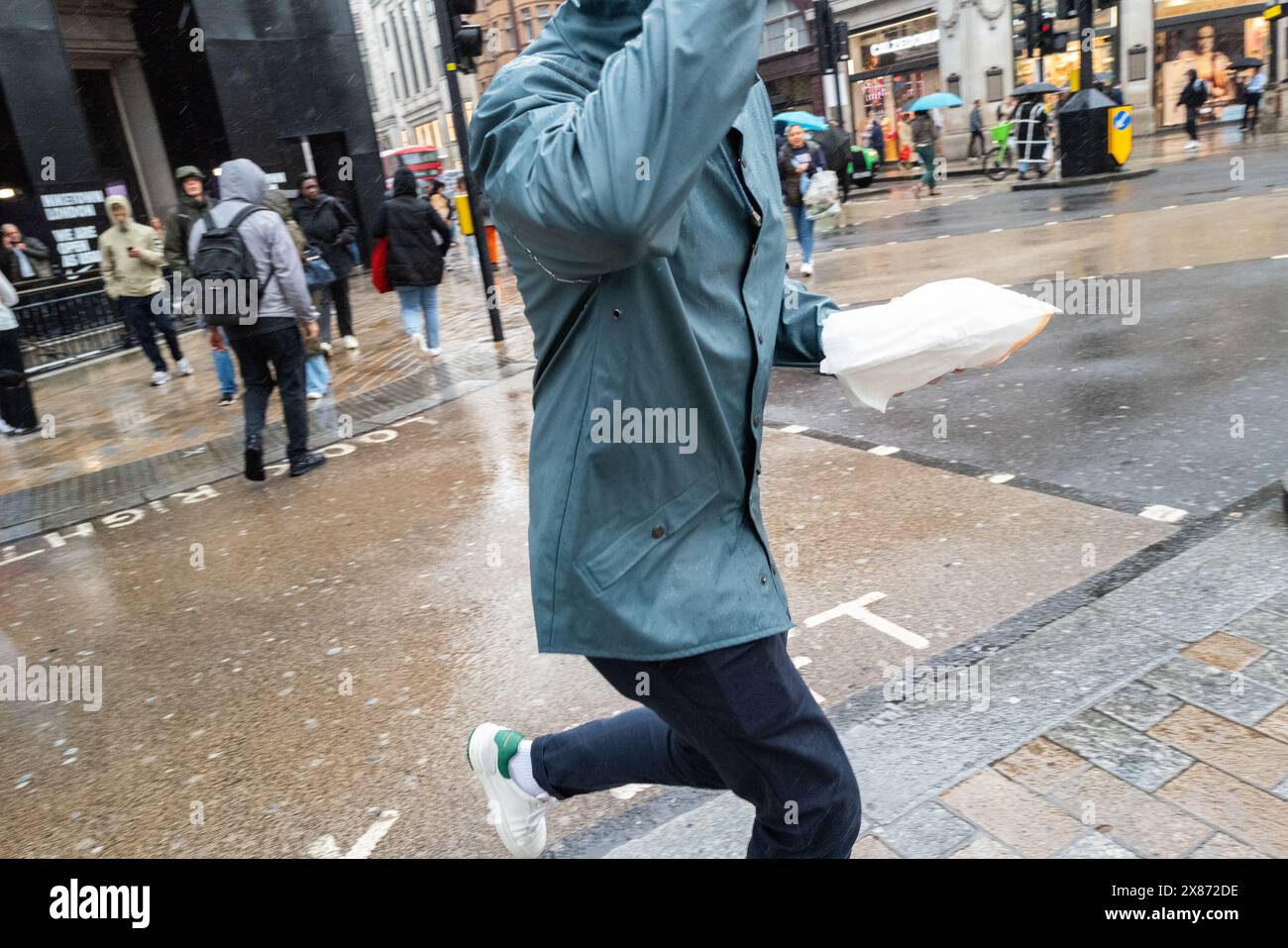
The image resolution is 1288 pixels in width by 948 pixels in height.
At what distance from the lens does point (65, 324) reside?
1396 cm

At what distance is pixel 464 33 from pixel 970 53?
2792 cm

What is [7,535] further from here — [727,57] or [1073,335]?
[1073,335]

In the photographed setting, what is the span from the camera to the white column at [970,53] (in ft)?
103

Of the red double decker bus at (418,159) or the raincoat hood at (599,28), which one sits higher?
the red double decker bus at (418,159)

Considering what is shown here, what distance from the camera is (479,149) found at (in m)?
1.32

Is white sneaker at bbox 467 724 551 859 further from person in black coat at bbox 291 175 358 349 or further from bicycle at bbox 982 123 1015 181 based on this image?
bicycle at bbox 982 123 1015 181

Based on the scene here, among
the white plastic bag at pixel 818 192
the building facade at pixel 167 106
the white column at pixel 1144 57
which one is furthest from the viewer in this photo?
the white column at pixel 1144 57

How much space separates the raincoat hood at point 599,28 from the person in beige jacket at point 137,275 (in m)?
10.2

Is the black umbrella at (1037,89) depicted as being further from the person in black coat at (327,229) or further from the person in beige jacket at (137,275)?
the person in beige jacket at (137,275)

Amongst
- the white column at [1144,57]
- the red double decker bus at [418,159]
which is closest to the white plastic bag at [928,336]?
the white column at [1144,57]

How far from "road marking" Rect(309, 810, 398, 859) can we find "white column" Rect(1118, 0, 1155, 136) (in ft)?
109

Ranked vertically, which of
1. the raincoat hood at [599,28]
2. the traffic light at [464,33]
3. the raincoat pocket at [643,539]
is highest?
the traffic light at [464,33]

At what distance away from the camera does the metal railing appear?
44.1 feet
